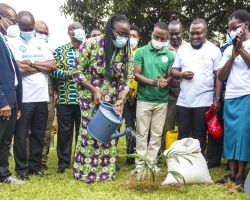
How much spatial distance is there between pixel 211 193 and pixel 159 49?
7.43 ft

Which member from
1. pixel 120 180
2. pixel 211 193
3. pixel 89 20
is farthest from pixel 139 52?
pixel 89 20

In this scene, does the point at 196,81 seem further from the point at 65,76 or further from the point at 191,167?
the point at 65,76

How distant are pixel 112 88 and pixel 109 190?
125cm

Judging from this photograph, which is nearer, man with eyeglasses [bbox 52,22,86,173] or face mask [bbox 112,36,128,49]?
face mask [bbox 112,36,128,49]

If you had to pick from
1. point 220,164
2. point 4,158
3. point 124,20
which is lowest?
point 220,164

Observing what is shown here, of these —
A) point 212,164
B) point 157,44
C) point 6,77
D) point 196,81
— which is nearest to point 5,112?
point 6,77

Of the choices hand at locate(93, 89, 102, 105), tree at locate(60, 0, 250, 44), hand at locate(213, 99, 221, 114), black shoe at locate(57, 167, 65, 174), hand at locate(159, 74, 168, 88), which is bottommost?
black shoe at locate(57, 167, 65, 174)

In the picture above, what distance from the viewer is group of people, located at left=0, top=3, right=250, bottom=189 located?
4.43 m

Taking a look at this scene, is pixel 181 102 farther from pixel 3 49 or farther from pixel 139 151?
pixel 3 49

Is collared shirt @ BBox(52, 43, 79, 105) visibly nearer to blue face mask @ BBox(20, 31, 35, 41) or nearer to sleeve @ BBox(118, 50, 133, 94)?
blue face mask @ BBox(20, 31, 35, 41)

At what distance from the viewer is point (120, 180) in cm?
488

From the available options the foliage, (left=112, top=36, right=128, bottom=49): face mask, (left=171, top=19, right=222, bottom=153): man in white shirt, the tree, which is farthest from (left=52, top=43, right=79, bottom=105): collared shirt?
the tree

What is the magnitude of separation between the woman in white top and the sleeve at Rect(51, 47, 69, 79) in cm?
209

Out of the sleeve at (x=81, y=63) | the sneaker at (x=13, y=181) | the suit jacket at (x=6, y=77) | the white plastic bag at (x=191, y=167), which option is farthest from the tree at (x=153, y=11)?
the sneaker at (x=13, y=181)
